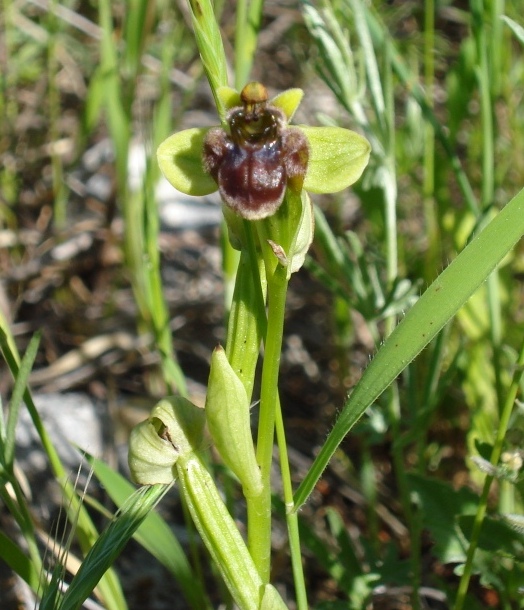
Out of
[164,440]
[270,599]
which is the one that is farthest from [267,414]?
[270,599]

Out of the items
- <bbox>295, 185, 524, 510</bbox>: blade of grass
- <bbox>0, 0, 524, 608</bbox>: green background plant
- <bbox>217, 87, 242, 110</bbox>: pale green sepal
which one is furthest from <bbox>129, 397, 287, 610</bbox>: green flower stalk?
<bbox>217, 87, 242, 110</bbox>: pale green sepal

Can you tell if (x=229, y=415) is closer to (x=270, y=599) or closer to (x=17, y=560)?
(x=270, y=599)

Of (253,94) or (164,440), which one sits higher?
(253,94)

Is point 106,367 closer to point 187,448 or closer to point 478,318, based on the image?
point 478,318

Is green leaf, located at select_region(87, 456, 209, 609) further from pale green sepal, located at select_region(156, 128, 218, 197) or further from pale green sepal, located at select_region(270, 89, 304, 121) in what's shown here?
pale green sepal, located at select_region(270, 89, 304, 121)

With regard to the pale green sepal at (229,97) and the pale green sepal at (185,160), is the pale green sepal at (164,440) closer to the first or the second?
the pale green sepal at (185,160)

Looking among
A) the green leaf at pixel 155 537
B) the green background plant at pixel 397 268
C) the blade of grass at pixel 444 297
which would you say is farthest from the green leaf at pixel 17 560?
the blade of grass at pixel 444 297

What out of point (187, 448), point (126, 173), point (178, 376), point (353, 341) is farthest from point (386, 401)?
point (126, 173)
